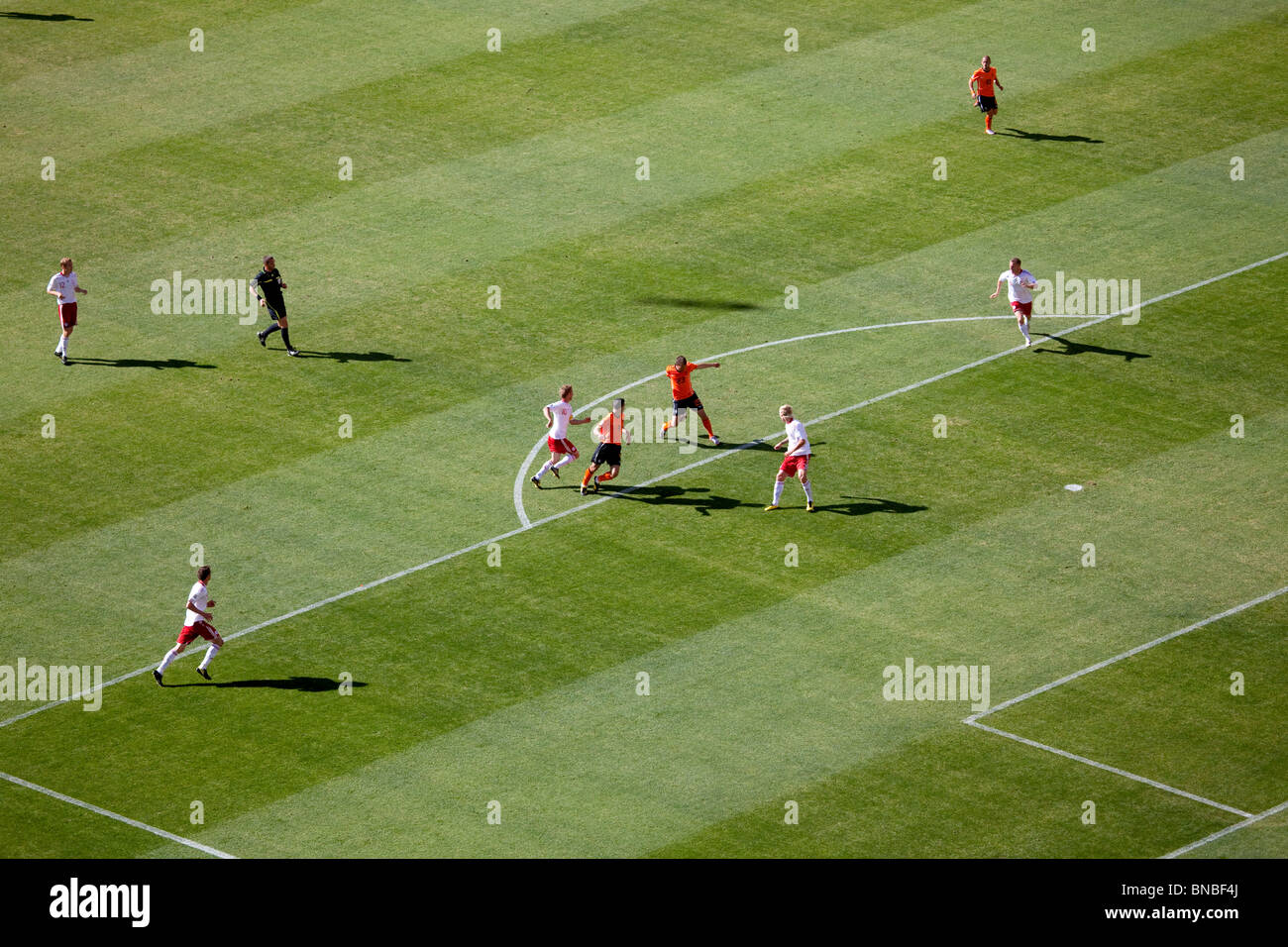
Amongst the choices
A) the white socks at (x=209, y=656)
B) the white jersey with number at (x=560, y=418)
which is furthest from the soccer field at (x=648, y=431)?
the white jersey with number at (x=560, y=418)

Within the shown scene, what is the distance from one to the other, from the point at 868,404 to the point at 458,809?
15882mm

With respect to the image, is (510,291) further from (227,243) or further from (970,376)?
(970,376)

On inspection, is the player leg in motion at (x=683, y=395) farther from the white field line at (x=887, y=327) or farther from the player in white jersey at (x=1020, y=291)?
the player in white jersey at (x=1020, y=291)

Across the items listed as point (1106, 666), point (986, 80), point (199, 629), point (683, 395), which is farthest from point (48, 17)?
point (1106, 666)

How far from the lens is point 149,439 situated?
40.2 m

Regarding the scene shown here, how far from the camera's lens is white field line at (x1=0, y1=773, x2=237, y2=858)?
27734mm

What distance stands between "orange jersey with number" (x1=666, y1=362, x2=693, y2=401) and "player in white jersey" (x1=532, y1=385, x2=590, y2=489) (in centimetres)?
210

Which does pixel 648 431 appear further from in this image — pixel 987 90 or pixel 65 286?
pixel 987 90

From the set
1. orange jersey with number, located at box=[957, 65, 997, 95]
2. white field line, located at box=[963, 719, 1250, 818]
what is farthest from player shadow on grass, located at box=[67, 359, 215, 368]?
orange jersey with number, located at box=[957, 65, 997, 95]

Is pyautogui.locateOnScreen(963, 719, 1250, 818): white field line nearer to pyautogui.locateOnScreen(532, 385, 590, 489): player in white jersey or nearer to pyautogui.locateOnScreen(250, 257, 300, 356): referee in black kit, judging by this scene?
pyautogui.locateOnScreen(532, 385, 590, 489): player in white jersey

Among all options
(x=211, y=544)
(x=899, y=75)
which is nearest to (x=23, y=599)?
(x=211, y=544)

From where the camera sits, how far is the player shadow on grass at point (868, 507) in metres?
36.4

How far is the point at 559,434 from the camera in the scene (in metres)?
37.6

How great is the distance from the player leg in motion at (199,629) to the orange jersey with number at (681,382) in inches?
439
